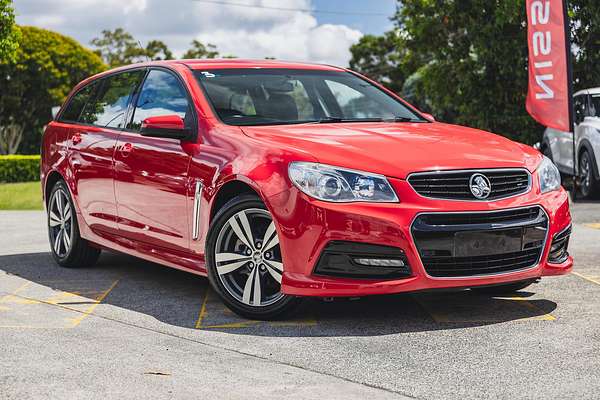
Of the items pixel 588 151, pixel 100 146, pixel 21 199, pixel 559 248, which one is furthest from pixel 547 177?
pixel 21 199

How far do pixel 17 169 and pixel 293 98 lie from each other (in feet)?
94.2

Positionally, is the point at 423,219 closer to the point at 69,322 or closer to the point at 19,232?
the point at 69,322

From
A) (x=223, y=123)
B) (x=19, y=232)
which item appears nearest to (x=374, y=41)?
(x=19, y=232)

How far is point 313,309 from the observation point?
6316 mm

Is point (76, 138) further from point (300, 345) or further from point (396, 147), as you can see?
point (300, 345)

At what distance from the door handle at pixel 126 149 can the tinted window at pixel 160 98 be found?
0.16m

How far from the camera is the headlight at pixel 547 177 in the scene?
6.05m

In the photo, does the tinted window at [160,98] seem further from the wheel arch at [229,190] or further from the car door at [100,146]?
the wheel arch at [229,190]

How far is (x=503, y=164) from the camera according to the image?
5859mm

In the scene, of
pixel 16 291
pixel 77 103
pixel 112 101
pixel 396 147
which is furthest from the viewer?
pixel 77 103

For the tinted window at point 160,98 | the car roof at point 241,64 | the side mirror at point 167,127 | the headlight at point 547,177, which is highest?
the car roof at point 241,64

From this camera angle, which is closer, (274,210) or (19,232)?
(274,210)

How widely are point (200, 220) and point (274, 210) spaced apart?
32.0 inches

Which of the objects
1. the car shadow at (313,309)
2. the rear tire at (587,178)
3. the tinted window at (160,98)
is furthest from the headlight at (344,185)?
the rear tire at (587,178)
